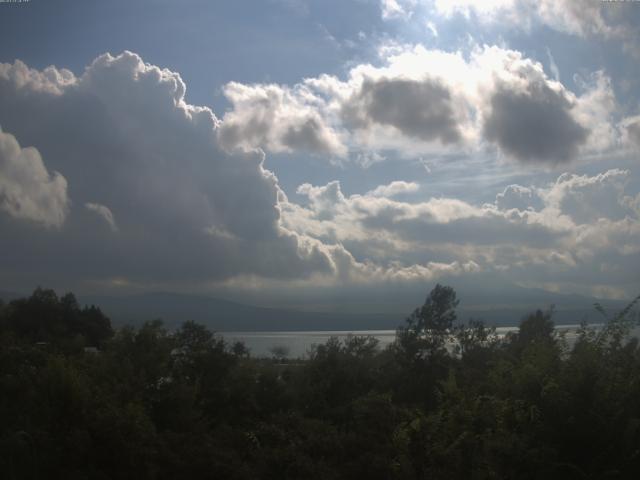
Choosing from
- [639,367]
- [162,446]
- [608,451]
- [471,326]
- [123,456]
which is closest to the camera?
[608,451]

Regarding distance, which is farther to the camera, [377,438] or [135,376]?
[135,376]

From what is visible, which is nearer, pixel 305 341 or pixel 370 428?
pixel 370 428

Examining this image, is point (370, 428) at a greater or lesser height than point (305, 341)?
greater

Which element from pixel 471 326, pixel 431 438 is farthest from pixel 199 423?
pixel 471 326

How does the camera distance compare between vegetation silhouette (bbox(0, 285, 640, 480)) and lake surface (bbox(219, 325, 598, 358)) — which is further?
lake surface (bbox(219, 325, 598, 358))

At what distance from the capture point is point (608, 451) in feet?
32.6

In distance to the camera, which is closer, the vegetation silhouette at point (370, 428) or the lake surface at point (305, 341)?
the vegetation silhouette at point (370, 428)

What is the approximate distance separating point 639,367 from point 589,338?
3.18ft

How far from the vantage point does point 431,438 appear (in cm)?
1223

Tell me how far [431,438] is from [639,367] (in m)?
4.02

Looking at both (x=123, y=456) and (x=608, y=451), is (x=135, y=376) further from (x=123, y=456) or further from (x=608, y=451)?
(x=608, y=451)

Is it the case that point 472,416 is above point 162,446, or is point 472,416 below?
above

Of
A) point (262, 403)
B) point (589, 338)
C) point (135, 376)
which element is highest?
point (589, 338)

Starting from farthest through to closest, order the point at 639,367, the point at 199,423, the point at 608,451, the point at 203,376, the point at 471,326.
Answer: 1. the point at 471,326
2. the point at 203,376
3. the point at 199,423
4. the point at 639,367
5. the point at 608,451
